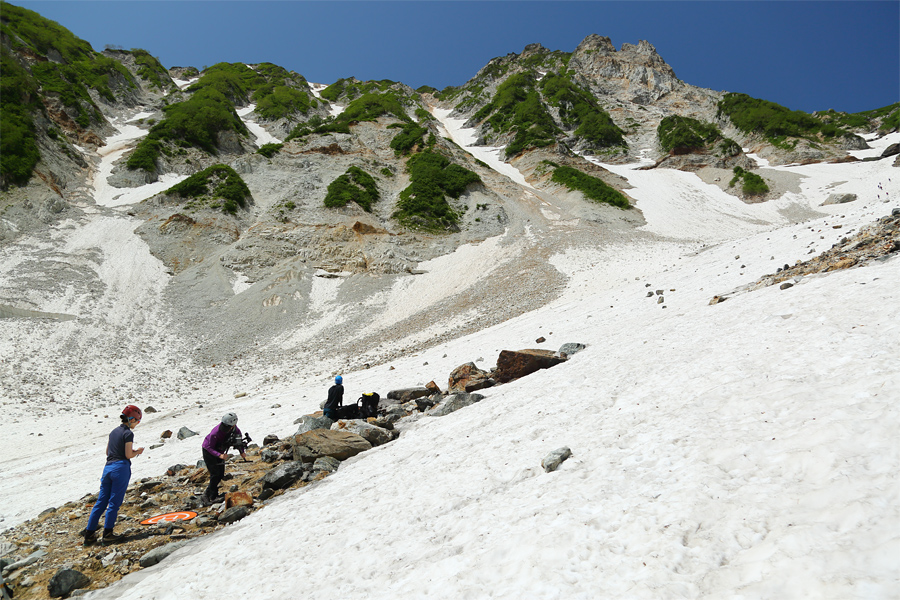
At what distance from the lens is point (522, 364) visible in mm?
11852

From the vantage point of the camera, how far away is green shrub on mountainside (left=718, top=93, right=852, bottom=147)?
73.9 meters

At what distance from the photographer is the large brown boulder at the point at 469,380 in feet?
38.0

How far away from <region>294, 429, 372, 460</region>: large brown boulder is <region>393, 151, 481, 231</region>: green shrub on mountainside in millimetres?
35490

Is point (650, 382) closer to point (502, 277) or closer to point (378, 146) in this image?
point (502, 277)

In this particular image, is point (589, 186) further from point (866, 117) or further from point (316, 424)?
point (866, 117)

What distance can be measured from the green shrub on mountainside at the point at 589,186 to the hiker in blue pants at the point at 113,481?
52167 millimetres

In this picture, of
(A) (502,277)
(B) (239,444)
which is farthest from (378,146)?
(B) (239,444)

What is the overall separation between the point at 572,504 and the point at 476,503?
1.35 m

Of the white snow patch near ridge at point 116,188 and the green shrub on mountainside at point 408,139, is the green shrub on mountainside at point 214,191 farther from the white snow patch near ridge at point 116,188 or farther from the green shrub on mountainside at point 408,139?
the green shrub on mountainside at point 408,139

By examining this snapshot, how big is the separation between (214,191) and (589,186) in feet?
144

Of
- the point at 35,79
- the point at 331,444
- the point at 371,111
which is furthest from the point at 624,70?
the point at 331,444

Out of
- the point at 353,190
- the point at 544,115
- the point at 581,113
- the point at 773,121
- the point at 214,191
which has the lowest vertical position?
the point at 773,121

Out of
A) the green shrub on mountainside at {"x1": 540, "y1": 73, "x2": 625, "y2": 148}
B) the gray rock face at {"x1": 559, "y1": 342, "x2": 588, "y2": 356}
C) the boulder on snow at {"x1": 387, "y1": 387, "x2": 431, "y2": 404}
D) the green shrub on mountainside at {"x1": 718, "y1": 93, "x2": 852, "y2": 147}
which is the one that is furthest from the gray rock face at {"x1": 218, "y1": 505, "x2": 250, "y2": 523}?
the green shrub on mountainside at {"x1": 540, "y1": 73, "x2": 625, "y2": 148}

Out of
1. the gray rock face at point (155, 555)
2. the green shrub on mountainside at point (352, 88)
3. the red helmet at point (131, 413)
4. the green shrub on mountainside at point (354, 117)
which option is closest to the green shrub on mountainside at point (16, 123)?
the green shrub on mountainside at point (354, 117)
